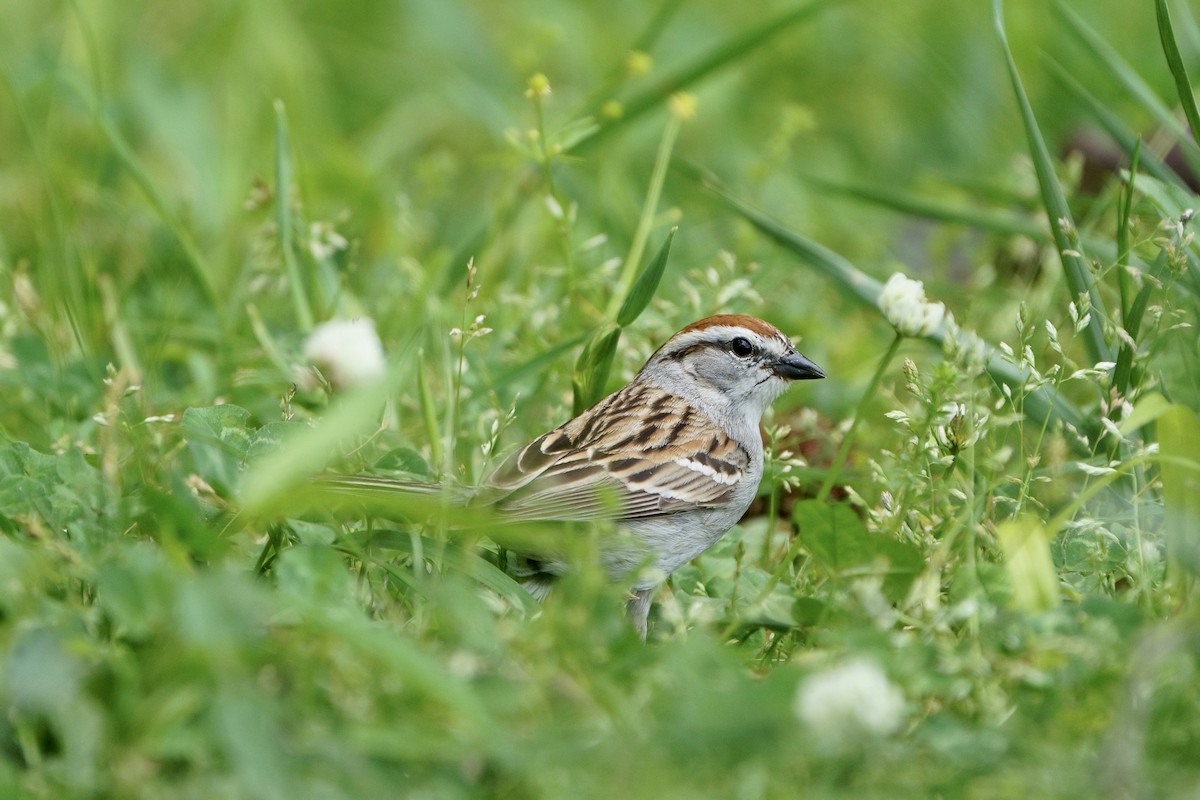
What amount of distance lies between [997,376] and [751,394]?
64cm

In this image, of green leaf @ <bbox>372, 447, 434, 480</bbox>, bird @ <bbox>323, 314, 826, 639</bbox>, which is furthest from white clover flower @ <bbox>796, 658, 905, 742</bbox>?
green leaf @ <bbox>372, 447, 434, 480</bbox>

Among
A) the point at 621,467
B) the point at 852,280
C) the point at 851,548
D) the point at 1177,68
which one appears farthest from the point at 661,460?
the point at 1177,68

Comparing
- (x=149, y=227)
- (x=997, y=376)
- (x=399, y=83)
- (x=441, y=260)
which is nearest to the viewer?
(x=997, y=376)

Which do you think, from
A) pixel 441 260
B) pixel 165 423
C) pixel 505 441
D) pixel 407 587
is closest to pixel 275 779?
pixel 407 587

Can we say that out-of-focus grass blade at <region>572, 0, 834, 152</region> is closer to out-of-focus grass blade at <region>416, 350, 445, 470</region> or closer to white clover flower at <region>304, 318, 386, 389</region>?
out-of-focus grass blade at <region>416, 350, 445, 470</region>

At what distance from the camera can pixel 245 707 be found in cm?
178

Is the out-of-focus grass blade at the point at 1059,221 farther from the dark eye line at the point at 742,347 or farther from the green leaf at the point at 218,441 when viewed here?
the green leaf at the point at 218,441

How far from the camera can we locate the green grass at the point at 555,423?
185 cm

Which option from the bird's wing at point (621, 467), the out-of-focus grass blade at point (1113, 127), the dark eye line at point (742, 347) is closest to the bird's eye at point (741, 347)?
the dark eye line at point (742, 347)

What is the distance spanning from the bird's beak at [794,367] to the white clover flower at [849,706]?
1679 millimetres

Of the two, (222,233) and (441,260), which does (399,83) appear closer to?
(222,233)

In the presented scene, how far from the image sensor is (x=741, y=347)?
345 cm

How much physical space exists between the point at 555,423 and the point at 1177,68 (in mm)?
1542

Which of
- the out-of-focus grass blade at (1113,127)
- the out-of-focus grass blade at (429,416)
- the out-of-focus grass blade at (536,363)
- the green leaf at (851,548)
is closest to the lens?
the green leaf at (851,548)
